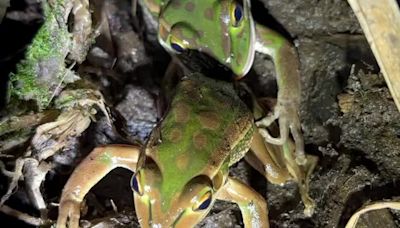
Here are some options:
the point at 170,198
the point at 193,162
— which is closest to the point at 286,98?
the point at 193,162

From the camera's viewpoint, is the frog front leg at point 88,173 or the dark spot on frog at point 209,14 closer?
the frog front leg at point 88,173

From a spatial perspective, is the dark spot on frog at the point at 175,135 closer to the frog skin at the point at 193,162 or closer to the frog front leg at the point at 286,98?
the frog skin at the point at 193,162

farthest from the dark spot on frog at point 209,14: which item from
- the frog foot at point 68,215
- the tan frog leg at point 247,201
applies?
the frog foot at point 68,215

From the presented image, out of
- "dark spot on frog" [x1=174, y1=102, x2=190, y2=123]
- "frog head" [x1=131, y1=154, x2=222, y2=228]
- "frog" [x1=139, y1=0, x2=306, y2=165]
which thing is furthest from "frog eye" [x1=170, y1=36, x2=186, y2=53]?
"frog head" [x1=131, y1=154, x2=222, y2=228]

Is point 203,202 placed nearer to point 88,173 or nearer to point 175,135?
point 175,135

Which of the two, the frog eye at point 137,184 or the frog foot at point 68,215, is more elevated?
the frog eye at point 137,184

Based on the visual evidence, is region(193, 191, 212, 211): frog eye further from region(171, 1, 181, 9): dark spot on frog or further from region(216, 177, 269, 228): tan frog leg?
region(171, 1, 181, 9): dark spot on frog
